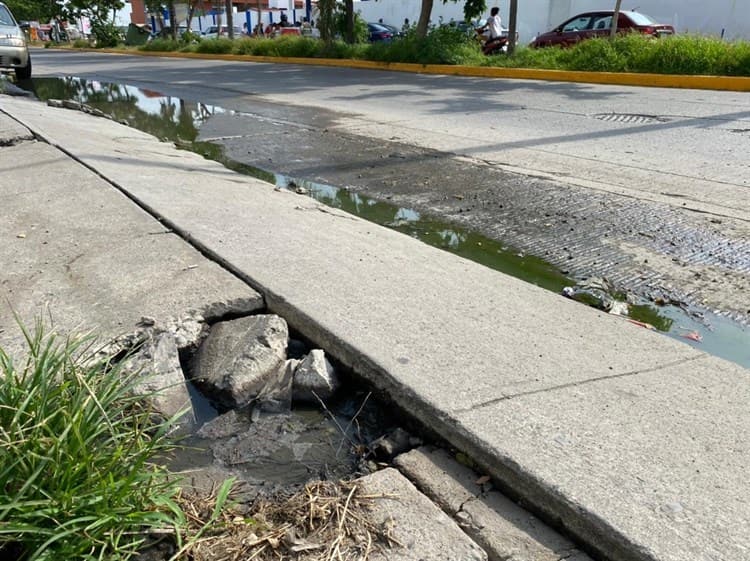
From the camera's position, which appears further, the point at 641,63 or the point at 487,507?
the point at 641,63

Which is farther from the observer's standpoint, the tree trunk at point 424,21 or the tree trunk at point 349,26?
the tree trunk at point 349,26

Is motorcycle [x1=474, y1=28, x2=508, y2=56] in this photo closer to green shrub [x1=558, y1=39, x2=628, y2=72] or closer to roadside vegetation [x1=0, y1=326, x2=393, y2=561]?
green shrub [x1=558, y1=39, x2=628, y2=72]

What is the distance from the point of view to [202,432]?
245cm

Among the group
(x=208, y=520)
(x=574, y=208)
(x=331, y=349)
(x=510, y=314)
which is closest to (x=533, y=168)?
(x=574, y=208)

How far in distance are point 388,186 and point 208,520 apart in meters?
4.44

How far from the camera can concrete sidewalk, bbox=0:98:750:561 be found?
1.82 meters

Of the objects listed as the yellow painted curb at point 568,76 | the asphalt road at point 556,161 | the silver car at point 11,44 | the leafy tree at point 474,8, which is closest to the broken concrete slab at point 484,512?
the asphalt road at point 556,161

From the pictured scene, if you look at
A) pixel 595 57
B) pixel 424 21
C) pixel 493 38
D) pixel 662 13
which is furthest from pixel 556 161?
pixel 662 13

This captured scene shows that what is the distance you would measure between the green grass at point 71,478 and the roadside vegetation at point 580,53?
13800 mm

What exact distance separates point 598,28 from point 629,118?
35.7 feet

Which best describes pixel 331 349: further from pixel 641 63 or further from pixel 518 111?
pixel 641 63

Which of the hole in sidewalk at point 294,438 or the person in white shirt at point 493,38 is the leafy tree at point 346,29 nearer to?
the person in white shirt at point 493,38

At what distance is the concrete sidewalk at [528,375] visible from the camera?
1.82 meters

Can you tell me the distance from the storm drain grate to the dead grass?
831 centimetres
